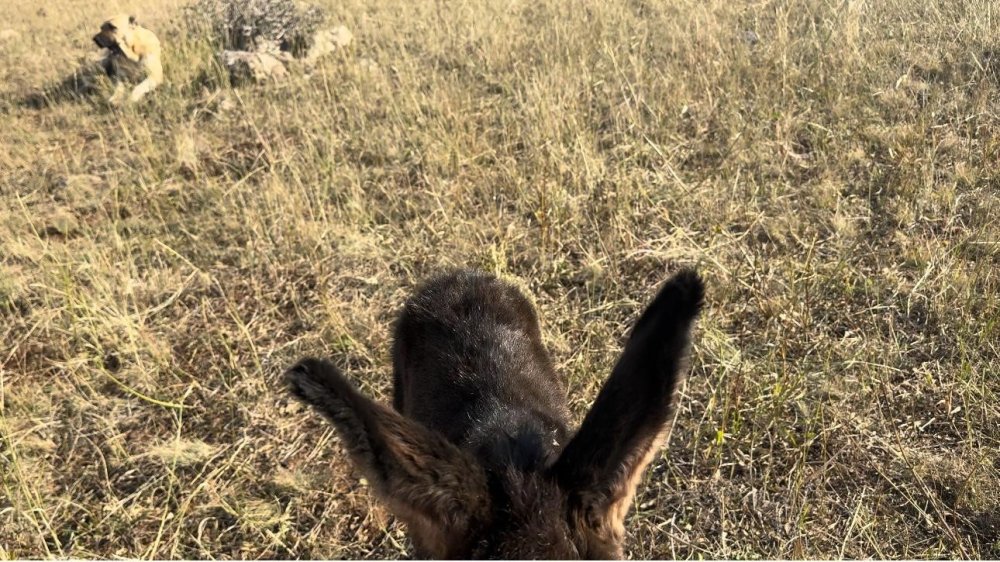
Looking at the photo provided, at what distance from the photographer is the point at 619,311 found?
4070 millimetres

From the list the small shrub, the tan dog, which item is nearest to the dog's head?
the tan dog

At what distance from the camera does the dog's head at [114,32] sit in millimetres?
7461

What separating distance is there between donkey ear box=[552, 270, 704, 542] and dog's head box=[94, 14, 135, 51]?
26.3ft

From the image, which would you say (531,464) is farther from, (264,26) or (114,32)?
(114,32)

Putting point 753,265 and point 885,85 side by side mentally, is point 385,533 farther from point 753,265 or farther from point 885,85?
point 885,85

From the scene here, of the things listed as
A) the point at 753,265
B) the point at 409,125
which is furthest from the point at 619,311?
the point at 409,125

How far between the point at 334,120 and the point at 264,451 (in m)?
3.62

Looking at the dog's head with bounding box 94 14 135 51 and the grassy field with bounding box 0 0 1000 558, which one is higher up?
the dog's head with bounding box 94 14 135 51

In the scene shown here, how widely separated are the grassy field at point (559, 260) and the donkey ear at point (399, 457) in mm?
1707

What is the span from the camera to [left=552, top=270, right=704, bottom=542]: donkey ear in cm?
153

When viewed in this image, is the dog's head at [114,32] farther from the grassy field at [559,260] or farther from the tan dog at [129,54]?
the grassy field at [559,260]

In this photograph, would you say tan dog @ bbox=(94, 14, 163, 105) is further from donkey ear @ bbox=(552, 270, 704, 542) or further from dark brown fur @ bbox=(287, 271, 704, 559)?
donkey ear @ bbox=(552, 270, 704, 542)

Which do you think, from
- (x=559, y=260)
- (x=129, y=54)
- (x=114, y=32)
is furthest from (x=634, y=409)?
(x=114, y=32)

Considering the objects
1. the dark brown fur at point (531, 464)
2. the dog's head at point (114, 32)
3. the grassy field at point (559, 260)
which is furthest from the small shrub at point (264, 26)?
the dark brown fur at point (531, 464)
